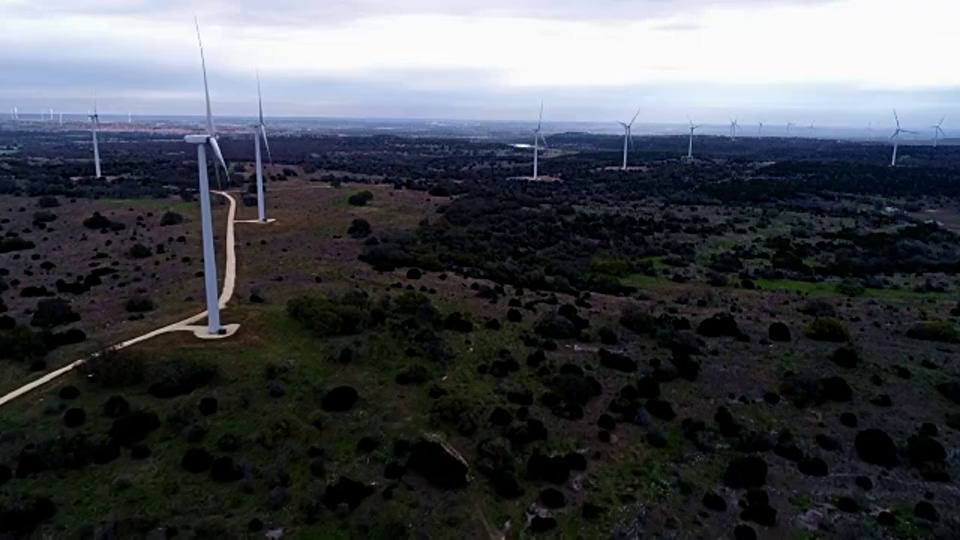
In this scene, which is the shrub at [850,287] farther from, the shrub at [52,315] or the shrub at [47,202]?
the shrub at [47,202]

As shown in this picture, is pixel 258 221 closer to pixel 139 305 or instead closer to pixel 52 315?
pixel 139 305

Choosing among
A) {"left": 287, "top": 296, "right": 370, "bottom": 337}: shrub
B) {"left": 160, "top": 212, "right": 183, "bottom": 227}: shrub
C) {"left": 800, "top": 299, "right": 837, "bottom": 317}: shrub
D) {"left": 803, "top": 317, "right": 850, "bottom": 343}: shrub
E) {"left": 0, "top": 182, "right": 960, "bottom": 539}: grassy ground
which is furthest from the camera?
{"left": 160, "top": 212, "right": 183, "bottom": 227}: shrub

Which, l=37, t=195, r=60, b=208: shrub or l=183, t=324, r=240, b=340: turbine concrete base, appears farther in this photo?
l=37, t=195, r=60, b=208: shrub

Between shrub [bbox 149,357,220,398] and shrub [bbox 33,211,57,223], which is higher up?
shrub [bbox 33,211,57,223]

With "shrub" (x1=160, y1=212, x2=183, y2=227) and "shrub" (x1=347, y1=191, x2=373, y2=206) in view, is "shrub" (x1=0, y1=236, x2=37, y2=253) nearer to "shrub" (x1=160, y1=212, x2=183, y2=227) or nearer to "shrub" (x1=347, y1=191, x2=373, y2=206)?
"shrub" (x1=160, y1=212, x2=183, y2=227)

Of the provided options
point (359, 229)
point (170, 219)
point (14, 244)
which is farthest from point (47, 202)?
point (359, 229)

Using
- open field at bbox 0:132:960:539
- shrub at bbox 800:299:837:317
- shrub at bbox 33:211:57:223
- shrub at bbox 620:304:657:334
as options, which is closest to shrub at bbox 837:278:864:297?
open field at bbox 0:132:960:539

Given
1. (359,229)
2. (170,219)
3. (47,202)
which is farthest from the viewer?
(47,202)
